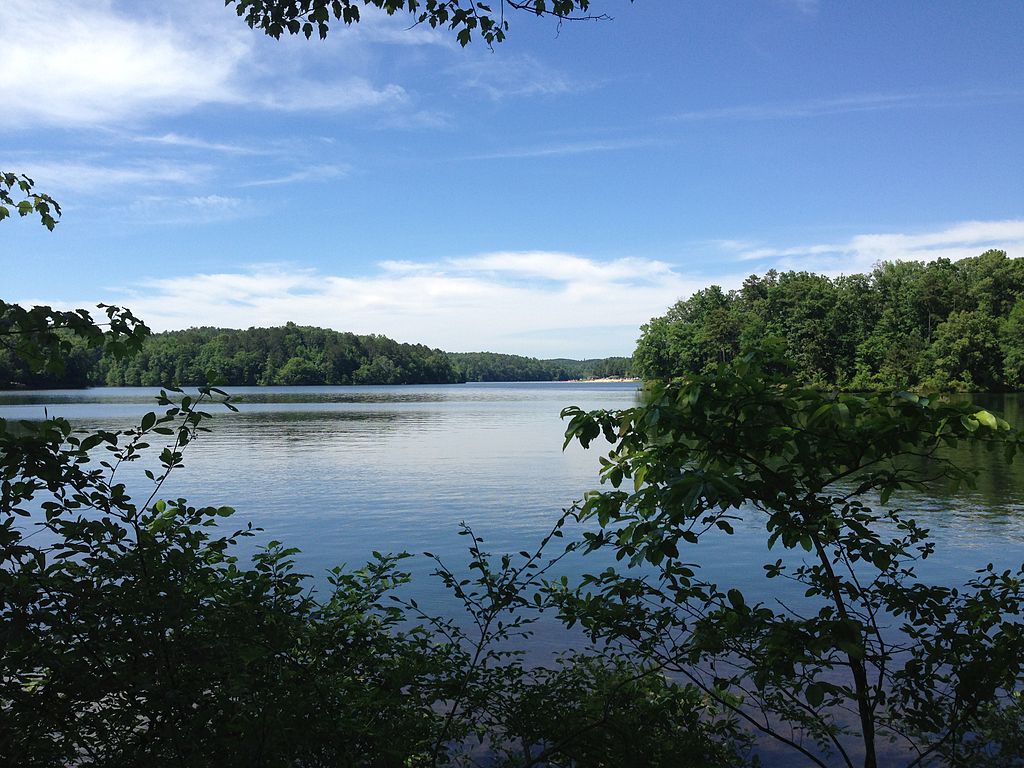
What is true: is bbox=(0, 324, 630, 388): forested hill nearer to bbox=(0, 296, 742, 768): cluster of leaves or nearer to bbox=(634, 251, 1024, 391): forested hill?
bbox=(634, 251, 1024, 391): forested hill

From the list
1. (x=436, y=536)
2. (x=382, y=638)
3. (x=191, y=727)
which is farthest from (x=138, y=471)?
(x=191, y=727)

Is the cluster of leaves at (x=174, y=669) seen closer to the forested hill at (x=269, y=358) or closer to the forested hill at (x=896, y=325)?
the forested hill at (x=896, y=325)

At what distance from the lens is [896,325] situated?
105m

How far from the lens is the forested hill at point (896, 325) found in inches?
3504

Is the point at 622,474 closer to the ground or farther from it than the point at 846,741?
farther from it

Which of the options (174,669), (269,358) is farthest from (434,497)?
(269,358)

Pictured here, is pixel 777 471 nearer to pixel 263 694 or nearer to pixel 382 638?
pixel 263 694

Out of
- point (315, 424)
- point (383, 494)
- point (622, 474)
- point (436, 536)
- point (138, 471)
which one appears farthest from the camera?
point (315, 424)

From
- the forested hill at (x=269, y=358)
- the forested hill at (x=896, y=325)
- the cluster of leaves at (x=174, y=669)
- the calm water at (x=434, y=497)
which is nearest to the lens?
the cluster of leaves at (x=174, y=669)

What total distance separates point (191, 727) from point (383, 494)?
18.7 m

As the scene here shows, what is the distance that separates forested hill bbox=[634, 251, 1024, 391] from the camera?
89000mm

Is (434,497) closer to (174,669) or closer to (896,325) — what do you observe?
(174,669)

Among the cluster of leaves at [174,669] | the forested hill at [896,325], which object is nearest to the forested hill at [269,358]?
the forested hill at [896,325]

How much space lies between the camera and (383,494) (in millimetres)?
21625
